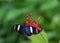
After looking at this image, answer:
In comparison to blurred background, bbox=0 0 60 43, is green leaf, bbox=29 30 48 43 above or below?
below

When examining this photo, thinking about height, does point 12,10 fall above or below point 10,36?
above

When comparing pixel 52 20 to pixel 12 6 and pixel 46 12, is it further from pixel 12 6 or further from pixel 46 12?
pixel 12 6

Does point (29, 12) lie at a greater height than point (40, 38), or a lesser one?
greater

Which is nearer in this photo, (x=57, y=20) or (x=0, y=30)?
(x=57, y=20)

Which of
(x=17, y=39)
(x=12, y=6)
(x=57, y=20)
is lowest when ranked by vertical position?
(x=17, y=39)

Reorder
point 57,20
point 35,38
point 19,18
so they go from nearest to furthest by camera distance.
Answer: point 35,38
point 57,20
point 19,18

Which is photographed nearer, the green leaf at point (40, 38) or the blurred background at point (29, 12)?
the green leaf at point (40, 38)

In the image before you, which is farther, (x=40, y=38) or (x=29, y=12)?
(x=29, y=12)

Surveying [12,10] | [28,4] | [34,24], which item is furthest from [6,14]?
[34,24]

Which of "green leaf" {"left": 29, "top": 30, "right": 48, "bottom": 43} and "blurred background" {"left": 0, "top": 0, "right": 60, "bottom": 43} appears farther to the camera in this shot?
"blurred background" {"left": 0, "top": 0, "right": 60, "bottom": 43}

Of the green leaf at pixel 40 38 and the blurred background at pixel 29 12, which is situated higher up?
the blurred background at pixel 29 12

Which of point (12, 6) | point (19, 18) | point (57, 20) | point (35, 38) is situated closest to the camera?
point (35, 38)
